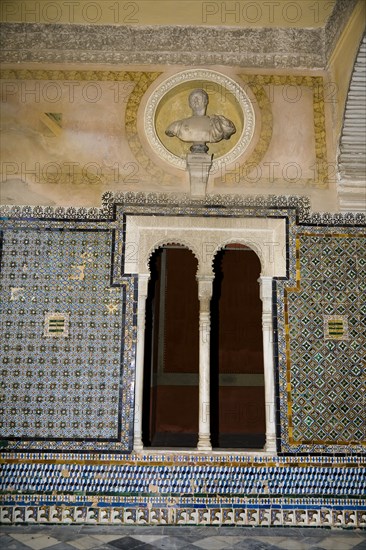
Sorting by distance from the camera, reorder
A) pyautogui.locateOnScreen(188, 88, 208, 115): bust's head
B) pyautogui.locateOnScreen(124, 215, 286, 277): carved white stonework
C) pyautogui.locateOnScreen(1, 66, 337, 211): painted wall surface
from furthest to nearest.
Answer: pyautogui.locateOnScreen(188, 88, 208, 115): bust's head < pyautogui.locateOnScreen(1, 66, 337, 211): painted wall surface < pyautogui.locateOnScreen(124, 215, 286, 277): carved white stonework

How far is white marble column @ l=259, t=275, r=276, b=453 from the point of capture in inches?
205

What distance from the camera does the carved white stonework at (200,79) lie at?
5.78 metres

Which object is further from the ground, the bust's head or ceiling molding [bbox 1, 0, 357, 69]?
ceiling molding [bbox 1, 0, 357, 69]

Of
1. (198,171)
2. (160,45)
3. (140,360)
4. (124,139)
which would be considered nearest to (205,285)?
(140,360)

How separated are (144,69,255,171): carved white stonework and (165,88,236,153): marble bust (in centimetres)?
19

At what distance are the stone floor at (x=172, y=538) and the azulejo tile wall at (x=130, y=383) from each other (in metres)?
0.14

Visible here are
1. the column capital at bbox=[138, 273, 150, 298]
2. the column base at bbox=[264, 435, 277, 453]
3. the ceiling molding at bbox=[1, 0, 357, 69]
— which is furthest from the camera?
the ceiling molding at bbox=[1, 0, 357, 69]

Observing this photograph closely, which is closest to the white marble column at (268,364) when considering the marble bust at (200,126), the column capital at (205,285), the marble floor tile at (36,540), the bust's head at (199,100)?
the column capital at (205,285)

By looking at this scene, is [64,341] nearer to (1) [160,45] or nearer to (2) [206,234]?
(2) [206,234]

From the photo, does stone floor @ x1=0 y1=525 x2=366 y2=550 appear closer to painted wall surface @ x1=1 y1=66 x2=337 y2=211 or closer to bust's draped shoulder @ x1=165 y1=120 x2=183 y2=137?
painted wall surface @ x1=1 y1=66 x2=337 y2=211

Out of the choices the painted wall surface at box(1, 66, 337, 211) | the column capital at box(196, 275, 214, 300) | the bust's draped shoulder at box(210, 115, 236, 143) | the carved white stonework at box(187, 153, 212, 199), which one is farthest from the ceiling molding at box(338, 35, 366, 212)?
the column capital at box(196, 275, 214, 300)

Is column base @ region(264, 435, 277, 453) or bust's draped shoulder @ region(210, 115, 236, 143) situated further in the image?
bust's draped shoulder @ region(210, 115, 236, 143)

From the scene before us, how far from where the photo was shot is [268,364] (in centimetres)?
536

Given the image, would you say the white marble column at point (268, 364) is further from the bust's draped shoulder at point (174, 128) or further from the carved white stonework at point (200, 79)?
the bust's draped shoulder at point (174, 128)
